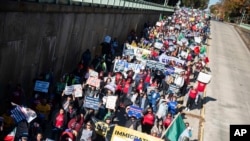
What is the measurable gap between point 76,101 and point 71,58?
290 inches

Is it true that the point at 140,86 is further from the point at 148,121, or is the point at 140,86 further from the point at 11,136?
the point at 11,136

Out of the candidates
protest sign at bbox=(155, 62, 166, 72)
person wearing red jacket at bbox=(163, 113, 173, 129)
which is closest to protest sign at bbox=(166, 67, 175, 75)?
protest sign at bbox=(155, 62, 166, 72)

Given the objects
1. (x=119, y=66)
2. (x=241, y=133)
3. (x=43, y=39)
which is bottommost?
(x=119, y=66)

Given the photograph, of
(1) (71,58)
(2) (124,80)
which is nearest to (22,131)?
(2) (124,80)

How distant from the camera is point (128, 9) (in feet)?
115

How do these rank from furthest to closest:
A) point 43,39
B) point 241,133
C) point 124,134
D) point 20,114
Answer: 1. point 43,39
2. point 124,134
3. point 20,114
4. point 241,133

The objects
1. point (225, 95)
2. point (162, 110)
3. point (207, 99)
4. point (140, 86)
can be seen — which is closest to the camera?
point (162, 110)

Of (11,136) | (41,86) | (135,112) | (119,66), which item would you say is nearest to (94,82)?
(135,112)

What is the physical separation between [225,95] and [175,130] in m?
14.1

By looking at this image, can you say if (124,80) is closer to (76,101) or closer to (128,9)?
(76,101)

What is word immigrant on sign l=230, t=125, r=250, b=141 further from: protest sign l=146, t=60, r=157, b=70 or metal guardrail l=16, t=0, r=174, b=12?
protest sign l=146, t=60, r=157, b=70

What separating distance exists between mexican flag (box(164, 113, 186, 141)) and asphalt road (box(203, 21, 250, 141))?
4278 mm

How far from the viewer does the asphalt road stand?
20781mm

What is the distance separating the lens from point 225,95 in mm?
27734
